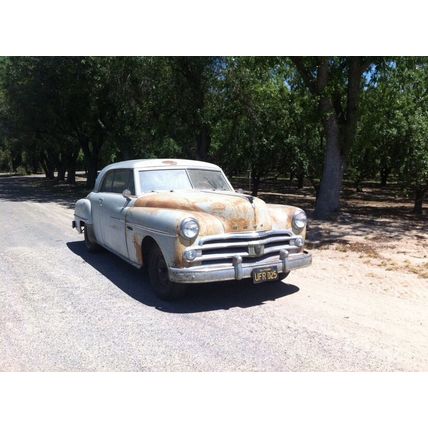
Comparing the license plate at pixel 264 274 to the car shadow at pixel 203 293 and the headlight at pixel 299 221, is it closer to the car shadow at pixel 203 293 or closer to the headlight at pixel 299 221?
the car shadow at pixel 203 293

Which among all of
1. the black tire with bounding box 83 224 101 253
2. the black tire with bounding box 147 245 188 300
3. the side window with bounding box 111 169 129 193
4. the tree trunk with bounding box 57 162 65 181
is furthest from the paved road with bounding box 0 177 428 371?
the tree trunk with bounding box 57 162 65 181

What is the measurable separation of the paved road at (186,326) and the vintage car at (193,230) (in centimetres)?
41

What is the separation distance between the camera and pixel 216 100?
661 inches

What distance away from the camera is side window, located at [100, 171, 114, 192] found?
7094 mm

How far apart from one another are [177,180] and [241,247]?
1.88 m

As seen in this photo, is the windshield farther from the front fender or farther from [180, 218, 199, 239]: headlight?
[180, 218, 199, 239]: headlight

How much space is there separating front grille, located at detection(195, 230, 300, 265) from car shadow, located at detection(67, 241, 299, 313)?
1.88 ft

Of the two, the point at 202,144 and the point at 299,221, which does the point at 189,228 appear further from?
the point at 202,144

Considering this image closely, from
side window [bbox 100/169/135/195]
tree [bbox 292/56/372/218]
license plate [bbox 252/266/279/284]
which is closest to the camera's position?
license plate [bbox 252/266/279/284]

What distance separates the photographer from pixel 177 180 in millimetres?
6312

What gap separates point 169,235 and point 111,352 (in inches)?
58.6

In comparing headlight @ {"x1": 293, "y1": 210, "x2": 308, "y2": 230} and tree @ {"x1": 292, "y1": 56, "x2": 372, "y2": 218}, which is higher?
tree @ {"x1": 292, "y1": 56, "x2": 372, "y2": 218}

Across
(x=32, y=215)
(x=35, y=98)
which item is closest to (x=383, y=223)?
(x=32, y=215)

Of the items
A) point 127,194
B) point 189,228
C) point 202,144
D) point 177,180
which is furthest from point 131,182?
point 202,144
